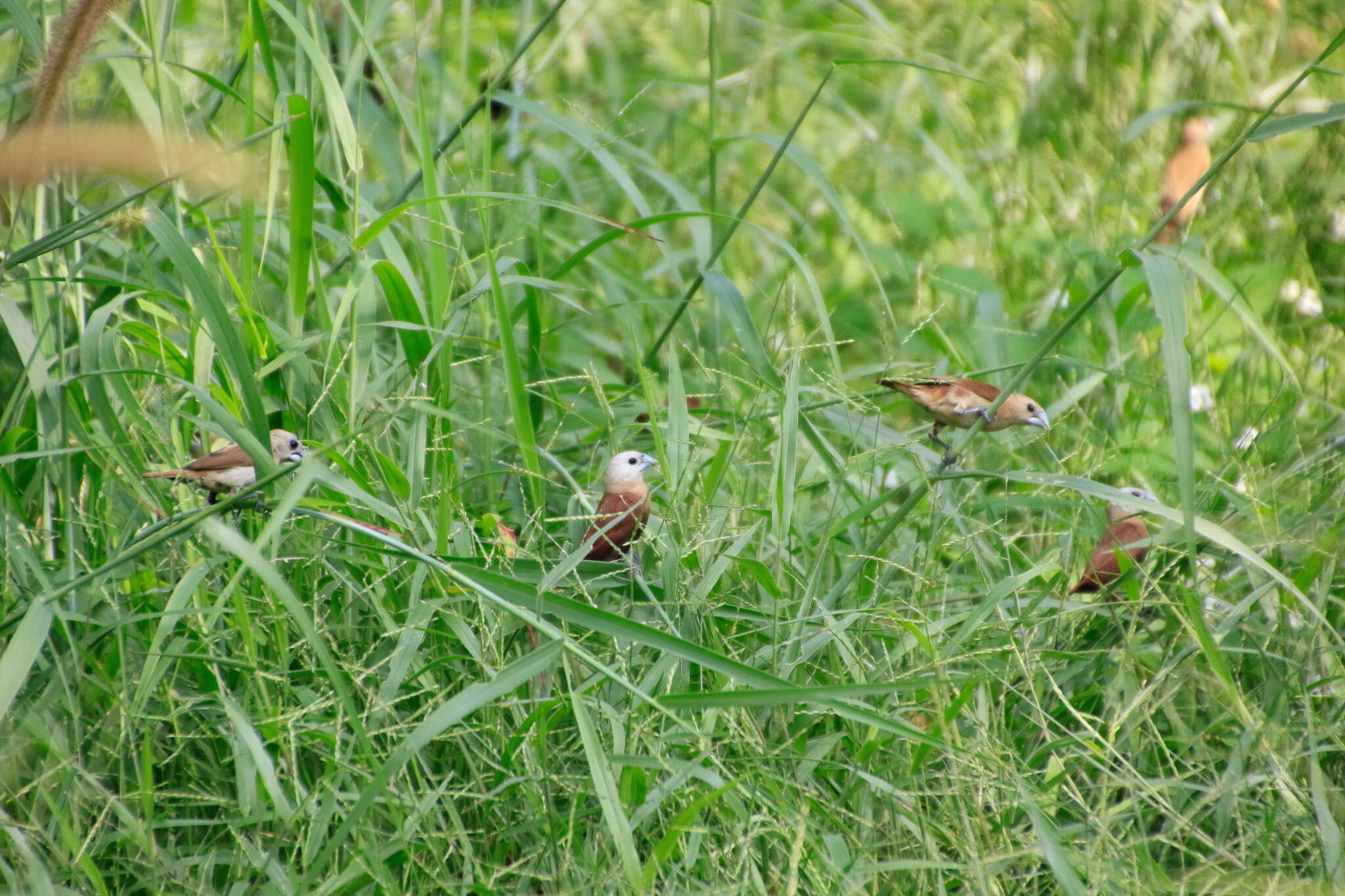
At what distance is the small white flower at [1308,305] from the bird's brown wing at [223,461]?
279cm

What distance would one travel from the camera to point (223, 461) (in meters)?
2.18

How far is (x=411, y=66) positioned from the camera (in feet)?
13.6

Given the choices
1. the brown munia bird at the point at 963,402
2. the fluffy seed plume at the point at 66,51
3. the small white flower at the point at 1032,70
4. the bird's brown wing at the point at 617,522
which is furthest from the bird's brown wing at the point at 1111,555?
the small white flower at the point at 1032,70

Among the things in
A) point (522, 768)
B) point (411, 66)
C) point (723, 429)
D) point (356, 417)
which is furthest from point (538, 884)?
point (411, 66)

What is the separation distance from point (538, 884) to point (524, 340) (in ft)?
4.77

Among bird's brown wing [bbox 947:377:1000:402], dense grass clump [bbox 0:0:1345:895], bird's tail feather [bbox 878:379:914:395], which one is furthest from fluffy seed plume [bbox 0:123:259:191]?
bird's brown wing [bbox 947:377:1000:402]

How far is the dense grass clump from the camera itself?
5.87ft

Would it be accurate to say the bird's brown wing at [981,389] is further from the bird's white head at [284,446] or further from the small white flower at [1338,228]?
the small white flower at [1338,228]

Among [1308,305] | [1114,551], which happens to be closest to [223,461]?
[1114,551]

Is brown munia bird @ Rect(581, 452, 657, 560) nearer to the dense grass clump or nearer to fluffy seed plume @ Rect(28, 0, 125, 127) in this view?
the dense grass clump

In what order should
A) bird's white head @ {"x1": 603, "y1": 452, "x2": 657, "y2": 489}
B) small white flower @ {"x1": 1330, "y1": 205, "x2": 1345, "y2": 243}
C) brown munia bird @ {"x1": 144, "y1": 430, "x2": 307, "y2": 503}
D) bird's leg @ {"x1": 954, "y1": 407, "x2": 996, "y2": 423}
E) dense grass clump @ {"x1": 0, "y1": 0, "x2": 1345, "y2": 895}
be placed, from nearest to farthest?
dense grass clump @ {"x1": 0, "y1": 0, "x2": 1345, "y2": 895} → brown munia bird @ {"x1": 144, "y1": 430, "x2": 307, "y2": 503} → bird's leg @ {"x1": 954, "y1": 407, "x2": 996, "y2": 423} → bird's white head @ {"x1": 603, "y1": 452, "x2": 657, "y2": 489} → small white flower @ {"x1": 1330, "y1": 205, "x2": 1345, "y2": 243}

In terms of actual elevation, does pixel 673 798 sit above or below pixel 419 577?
below

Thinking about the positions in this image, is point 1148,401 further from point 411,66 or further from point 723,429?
point 411,66

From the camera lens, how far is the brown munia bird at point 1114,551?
7.58ft
